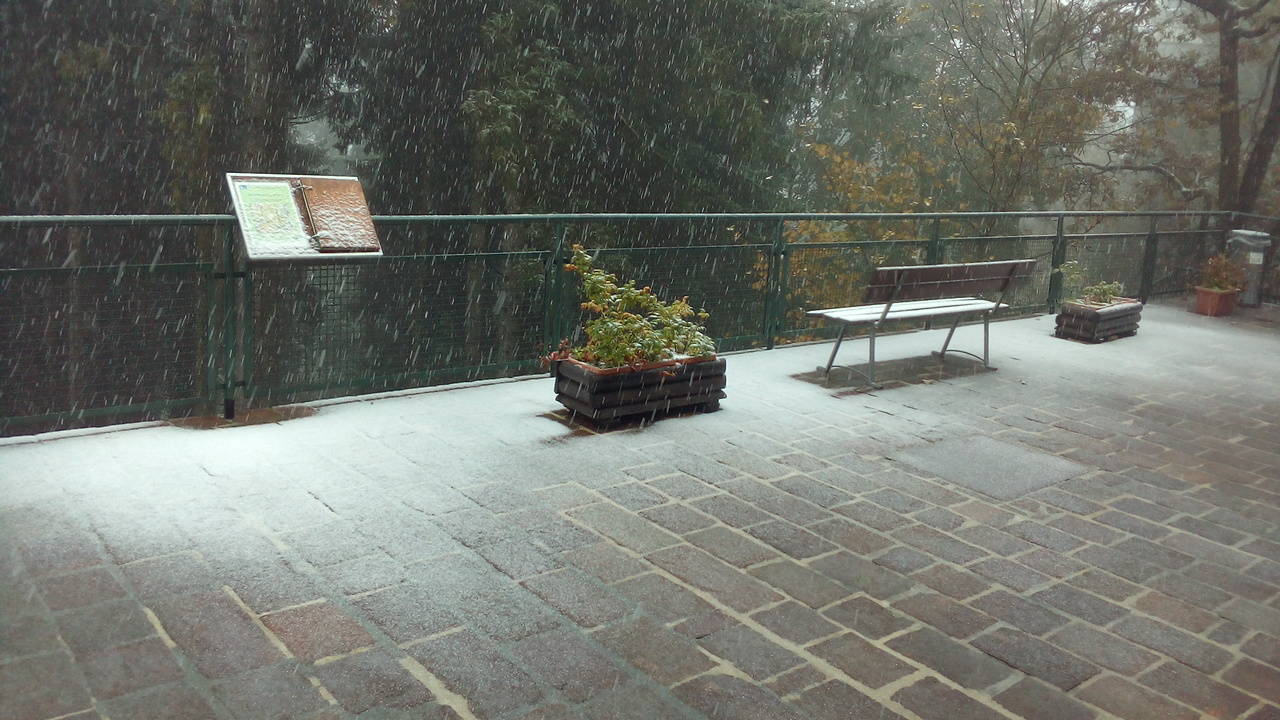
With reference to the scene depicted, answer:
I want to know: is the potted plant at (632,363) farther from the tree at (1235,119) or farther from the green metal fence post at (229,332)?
the tree at (1235,119)

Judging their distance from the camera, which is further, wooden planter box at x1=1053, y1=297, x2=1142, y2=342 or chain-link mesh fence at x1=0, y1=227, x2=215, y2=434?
wooden planter box at x1=1053, y1=297, x2=1142, y2=342

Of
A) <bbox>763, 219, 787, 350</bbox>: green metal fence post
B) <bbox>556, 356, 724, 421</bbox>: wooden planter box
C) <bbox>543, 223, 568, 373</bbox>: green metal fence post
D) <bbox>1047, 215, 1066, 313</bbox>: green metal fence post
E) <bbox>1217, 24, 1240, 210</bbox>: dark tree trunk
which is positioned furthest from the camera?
<bbox>1217, 24, 1240, 210</bbox>: dark tree trunk

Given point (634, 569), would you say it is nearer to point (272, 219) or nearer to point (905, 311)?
point (272, 219)

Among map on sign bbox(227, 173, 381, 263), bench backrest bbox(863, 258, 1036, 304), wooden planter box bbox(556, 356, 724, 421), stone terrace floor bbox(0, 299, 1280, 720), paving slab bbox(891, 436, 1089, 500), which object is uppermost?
map on sign bbox(227, 173, 381, 263)

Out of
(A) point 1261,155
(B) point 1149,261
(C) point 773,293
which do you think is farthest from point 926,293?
(A) point 1261,155

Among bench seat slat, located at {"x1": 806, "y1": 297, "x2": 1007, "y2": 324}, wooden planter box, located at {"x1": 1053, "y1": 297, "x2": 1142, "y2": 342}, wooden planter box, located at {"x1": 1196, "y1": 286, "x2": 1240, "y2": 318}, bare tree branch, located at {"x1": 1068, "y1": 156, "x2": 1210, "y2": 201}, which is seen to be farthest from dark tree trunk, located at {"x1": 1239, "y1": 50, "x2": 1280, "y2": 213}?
bench seat slat, located at {"x1": 806, "y1": 297, "x2": 1007, "y2": 324}

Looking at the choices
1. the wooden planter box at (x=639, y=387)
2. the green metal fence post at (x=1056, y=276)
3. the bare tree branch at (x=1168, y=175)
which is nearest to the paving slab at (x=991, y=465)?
the wooden planter box at (x=639, y=387)

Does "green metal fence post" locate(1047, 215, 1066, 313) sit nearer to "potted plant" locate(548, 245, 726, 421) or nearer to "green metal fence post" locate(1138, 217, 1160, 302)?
"green metal fence post" locate(1138, 217, 1160, 302)

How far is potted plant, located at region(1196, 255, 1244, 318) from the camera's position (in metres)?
13.0

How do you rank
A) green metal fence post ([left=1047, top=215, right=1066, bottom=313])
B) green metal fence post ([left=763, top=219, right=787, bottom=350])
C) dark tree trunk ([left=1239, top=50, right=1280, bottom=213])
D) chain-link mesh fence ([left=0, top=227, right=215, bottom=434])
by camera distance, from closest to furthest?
1. chain-link mesh fence ([left=0, top=227, right=215, bottom=434])
2. green metal fence post ([left=763, top=219, right=787, bottom=350])
3. green metal fence post ([left=1047, top=215, right=1066, bottom=313])
4. dark tree trunk ([left=1239, top=50, right=1280, bottom=213])

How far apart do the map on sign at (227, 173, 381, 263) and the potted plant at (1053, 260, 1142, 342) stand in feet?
23.3

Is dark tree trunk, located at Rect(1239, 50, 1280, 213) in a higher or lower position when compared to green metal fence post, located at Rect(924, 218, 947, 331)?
higher

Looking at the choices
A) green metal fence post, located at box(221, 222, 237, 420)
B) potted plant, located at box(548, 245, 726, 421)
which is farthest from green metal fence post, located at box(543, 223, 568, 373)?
green metal fence post, located at box(221, 222, 237, 420)

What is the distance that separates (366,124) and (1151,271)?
14189 mm
